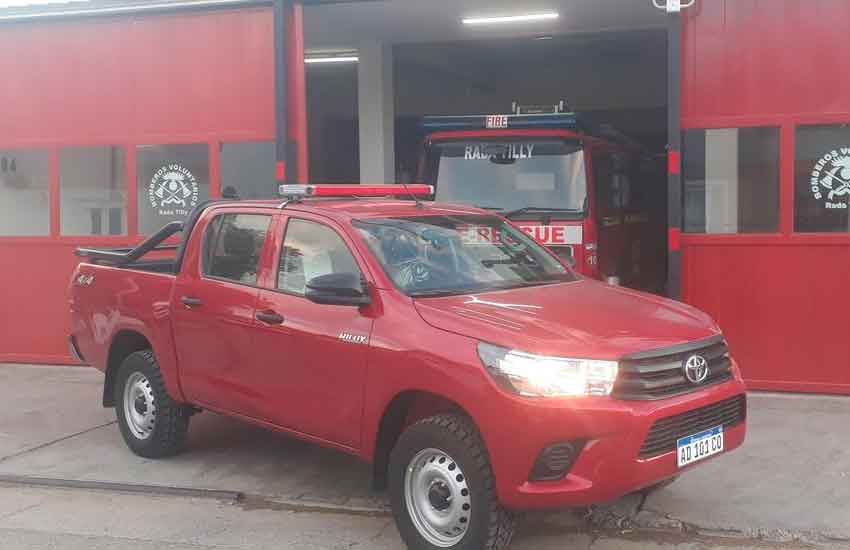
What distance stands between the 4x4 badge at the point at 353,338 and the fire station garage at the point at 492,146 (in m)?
3.56

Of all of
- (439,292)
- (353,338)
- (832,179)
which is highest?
(832,179)

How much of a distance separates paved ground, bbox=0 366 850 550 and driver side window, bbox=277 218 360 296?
1424 millimetres

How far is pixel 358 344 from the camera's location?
16.6ft

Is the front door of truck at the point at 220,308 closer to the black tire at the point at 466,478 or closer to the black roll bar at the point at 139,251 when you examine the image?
the black roll bar at the point at 139,251

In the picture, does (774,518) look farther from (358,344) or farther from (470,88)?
(470,88)

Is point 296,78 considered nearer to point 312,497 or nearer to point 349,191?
point 349,191

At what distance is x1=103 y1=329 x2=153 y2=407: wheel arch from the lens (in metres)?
6.98

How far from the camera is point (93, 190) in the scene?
10.4 meters

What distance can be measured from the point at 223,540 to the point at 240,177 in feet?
17.7

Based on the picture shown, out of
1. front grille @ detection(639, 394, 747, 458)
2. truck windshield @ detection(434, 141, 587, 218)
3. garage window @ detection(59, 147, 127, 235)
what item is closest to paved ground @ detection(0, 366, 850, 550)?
front grille @ detection(639, 394, 747, 458)

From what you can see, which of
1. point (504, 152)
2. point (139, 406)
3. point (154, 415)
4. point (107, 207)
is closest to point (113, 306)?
point (139, 406)

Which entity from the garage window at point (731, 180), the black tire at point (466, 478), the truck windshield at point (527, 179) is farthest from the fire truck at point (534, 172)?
the black tire at point (466, 478)

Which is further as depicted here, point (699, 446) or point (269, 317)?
point (269, 317)

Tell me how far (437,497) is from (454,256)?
1.50m
